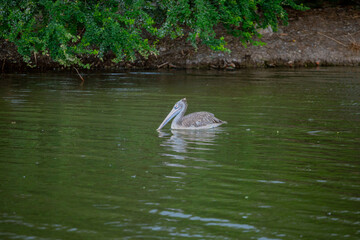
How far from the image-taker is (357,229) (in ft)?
27.1

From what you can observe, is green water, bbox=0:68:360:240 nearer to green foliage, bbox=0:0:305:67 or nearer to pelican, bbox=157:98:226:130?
pelican, bbox=157:98:226:130

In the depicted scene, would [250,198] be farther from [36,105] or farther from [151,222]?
[36,105]

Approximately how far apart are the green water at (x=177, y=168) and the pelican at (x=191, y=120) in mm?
465

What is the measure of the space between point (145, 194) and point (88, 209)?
110 cm

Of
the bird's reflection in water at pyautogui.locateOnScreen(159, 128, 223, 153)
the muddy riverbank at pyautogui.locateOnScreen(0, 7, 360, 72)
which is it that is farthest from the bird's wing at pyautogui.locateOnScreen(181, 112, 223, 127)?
the muddy riverbank at pyautogui.locateOnScreen(0, 7, 360, 72)

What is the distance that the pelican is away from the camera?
16172mm

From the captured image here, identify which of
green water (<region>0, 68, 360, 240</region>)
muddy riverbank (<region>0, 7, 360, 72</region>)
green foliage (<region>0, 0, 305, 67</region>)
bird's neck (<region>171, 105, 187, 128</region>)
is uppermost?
green foliage (<region>0, 0, 305, 67</region>)

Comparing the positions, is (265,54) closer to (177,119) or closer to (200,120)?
(177,119)

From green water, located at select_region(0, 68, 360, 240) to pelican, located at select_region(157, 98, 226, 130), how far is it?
0.47 m

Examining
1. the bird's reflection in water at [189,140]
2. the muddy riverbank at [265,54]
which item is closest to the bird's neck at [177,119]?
the bird's reflection in water at [189,140]

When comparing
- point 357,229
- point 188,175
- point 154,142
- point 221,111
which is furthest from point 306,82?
point 357,229

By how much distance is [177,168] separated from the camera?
455 inches

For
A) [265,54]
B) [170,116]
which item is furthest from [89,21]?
[265,54]

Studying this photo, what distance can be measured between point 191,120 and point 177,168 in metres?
4.94
